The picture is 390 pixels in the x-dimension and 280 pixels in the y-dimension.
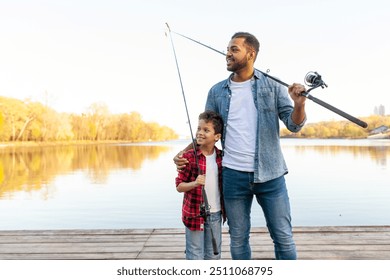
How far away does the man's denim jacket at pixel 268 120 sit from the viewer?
2.00 m

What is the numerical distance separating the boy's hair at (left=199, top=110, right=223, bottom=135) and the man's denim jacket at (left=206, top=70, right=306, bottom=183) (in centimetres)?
2

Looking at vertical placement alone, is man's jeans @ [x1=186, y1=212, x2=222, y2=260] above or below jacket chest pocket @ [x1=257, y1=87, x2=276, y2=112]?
below

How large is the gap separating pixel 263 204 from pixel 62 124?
110 feet

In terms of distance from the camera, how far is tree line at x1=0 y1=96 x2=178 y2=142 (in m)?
31.8

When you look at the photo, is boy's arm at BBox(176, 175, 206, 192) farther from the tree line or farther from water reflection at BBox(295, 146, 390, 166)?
the tree line

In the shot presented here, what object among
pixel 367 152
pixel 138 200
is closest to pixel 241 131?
pixel 138 200

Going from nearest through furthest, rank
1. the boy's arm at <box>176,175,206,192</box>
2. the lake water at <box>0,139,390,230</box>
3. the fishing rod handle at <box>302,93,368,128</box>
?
1. the fishing rod handle at <box>302,93,368,128</box>
2. the boy's arm at <box>176,175,206,192</box>
3. the lake water at <box>0,139,390,230</box>

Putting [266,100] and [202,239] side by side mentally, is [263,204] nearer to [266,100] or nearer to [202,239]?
[202,239]

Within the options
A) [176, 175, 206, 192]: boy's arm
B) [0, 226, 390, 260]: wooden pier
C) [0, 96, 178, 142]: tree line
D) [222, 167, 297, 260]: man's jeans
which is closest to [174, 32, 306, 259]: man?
[222, 167, 297, 260]: man's jeans

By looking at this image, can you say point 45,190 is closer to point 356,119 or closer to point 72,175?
point 72,175

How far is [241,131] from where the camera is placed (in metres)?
2.05

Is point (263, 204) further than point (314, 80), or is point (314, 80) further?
point (263, 204)

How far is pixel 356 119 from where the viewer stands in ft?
5.62
